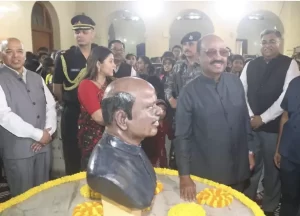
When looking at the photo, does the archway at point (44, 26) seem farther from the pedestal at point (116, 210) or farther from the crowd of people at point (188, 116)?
the pedestal at point (116, 210)

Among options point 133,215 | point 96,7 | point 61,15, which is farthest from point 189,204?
point 96,7

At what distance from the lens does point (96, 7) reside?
983cm

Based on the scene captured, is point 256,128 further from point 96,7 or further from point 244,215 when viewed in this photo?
point 96,7

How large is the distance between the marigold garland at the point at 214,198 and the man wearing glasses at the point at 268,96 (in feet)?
3.81

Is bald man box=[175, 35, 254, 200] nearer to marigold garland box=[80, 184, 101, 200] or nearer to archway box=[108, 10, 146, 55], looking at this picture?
marigold garland box=[80, 184, 101, 200]

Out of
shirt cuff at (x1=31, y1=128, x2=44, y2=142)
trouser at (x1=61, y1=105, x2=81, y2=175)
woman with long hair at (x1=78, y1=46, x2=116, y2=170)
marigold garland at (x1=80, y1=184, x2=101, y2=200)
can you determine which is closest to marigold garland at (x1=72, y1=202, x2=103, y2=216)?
marigold garland at (x1=80, y1=184, x2=101, y2=200)

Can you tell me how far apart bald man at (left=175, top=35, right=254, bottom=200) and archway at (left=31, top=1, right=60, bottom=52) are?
717 centimetres

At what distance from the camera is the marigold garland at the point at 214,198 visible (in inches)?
60.1

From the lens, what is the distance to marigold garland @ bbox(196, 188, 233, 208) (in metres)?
1.53

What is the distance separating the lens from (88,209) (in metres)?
1.45

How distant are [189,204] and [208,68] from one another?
0.75 meters

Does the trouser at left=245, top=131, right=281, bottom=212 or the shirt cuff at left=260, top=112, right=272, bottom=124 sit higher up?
the shirt cuff at left=260, top=112, right=272, bottom=124

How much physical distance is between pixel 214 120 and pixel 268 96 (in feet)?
3.74

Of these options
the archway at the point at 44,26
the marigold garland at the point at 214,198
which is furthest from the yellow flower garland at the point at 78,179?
the archway at the point at 44,26
